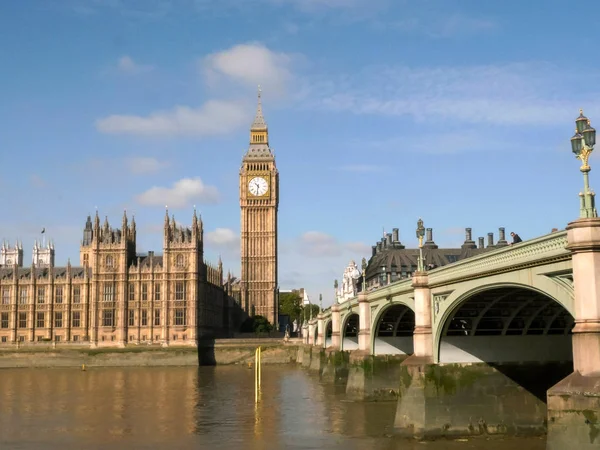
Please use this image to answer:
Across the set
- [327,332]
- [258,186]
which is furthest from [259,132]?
[327,332]

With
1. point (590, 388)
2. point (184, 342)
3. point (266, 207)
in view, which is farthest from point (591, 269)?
point (266, 207)

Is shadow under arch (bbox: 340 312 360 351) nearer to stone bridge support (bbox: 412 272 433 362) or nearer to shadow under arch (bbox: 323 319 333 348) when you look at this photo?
shadow under arch (bbox: 323 319 333 348)

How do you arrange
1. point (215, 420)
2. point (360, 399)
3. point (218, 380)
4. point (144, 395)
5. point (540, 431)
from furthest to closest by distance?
point (218, 380) → point (144, 395) → point (360, 399) → point (215, 420) → point (540, 431)

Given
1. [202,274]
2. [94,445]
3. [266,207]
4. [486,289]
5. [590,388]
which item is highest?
[266,207]

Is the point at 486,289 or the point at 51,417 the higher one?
the point at 486,289

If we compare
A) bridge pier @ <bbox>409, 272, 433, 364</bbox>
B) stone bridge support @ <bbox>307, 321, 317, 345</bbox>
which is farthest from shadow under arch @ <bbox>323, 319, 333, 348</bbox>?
bridge pier @ <bbox>409, 272, 433, 364</bbox>

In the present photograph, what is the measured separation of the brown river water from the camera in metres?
35.8

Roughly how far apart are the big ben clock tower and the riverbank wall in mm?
34767

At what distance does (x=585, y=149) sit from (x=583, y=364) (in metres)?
5.79

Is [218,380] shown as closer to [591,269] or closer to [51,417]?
[51,417]

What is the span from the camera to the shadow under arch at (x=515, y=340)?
117ft

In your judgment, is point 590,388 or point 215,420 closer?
point 590,388

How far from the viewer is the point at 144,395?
6259cm

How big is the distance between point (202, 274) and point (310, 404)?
71693 mm
